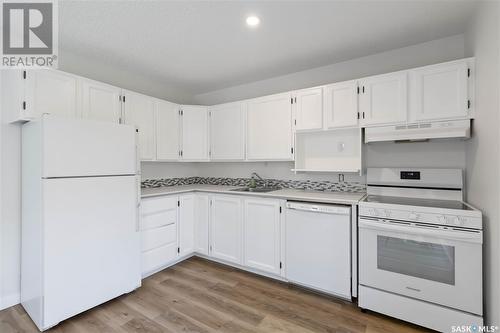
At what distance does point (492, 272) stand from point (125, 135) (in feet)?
10.4

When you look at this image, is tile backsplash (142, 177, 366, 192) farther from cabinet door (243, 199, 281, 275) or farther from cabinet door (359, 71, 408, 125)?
cabinet door (359, 71, 408, 125)

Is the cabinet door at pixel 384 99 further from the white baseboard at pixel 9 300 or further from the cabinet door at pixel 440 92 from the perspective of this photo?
the white baseboard at pixel 9 300

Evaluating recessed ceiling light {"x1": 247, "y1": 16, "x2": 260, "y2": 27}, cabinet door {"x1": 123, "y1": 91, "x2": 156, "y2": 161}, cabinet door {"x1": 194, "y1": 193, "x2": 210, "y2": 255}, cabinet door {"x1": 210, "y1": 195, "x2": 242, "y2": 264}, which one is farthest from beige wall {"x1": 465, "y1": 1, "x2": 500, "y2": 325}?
cabinet door {"x1": 123, "y1": 91, "x2": 156, "y2": 161}

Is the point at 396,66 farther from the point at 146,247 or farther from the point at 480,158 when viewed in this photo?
the point at 146,247

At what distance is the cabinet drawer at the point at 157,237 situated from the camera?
2654mm

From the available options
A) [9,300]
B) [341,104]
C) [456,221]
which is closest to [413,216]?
[456,221]

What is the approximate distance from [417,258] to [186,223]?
2559mm

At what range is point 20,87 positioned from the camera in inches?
79.7

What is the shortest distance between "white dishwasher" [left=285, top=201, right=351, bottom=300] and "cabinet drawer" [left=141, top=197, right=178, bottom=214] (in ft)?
4.81

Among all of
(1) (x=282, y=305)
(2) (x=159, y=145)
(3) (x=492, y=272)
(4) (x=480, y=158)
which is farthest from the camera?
(2) (x=159, y=145)

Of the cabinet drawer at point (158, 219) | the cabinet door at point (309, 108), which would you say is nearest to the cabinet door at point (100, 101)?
the cabinet drawer at point (158, 219)

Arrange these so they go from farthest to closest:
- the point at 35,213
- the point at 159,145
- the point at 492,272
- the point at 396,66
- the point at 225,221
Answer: the point at 159,145
the point at 225,221
the point at 396,66
the point at 35,213
the point at 492,272

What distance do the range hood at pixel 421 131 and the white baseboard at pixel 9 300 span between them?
12.4ft

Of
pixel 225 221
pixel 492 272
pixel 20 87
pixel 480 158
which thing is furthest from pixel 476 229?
pixel 20 87
